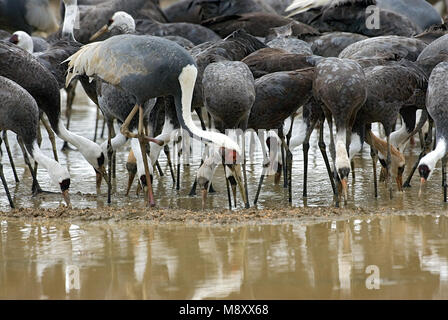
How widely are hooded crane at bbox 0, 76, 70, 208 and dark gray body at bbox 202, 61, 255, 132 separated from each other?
1585mm

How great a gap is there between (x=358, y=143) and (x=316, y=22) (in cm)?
559

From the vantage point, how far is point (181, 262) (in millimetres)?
6516

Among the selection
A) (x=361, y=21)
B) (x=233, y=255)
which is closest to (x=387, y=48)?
(x=361, y=21)

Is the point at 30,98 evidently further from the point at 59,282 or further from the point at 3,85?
the point at 59,282

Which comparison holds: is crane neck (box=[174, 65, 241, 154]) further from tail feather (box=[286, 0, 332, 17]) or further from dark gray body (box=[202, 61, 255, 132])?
tail feather (box=[286, 0, 332, 17])

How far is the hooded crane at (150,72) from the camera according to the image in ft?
27.6

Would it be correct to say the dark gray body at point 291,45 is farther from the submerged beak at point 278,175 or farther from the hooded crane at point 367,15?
the hooded crane at point 367,15

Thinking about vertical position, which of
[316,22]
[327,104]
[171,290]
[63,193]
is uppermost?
[316,22]

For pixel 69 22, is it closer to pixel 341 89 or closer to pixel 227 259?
pixel 341 89

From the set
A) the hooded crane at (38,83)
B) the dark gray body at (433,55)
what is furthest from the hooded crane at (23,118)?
the dark gray body at (433,55)

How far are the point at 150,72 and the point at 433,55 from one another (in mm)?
3530

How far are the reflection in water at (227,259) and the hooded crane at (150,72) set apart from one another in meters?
1.25

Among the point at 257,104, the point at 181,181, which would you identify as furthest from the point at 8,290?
the point at 181,181

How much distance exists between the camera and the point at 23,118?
885 cm
